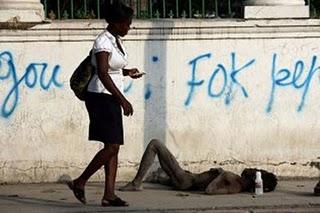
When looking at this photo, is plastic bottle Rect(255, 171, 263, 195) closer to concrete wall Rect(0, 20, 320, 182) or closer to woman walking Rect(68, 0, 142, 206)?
concrete wall Rect(0, 20, 320, 182)

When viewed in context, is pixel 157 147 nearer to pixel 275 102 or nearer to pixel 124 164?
pixel 124 164

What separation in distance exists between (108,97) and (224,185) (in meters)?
1.94

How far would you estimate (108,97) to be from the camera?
780 cm

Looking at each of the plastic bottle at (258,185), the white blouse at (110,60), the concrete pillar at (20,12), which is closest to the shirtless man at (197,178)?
the plastic bottle at (258,185)

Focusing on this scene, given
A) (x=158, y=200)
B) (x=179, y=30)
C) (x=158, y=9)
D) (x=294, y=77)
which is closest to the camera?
(x=158, y=200)

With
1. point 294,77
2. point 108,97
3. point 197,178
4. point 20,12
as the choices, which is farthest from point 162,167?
point 20,12

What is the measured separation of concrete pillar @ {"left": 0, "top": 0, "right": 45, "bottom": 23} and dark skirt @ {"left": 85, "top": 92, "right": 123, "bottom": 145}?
2.43 meters

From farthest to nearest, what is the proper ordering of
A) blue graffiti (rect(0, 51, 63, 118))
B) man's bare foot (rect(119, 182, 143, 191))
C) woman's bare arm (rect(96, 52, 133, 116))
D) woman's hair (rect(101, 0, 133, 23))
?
blue graffiti (rect(0, 51, 63, 118))
man's bare foot (rect(119, 182, 143, 191))
woman's hair (rect(101, 0, 133, 23))
woman's bare arm (rect(96, 52, 133, 116))

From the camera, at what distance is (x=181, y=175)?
934 cm

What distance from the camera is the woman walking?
25.4ft

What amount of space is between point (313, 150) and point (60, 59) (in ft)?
10.4

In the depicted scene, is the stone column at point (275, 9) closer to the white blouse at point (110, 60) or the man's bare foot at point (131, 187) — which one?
the man's bare foot at point (131, 187)

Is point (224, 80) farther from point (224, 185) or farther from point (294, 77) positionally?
point (224, 185)

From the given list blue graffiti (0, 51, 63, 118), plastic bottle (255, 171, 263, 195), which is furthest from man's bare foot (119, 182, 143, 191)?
blue graffiti (0, 51, 63, 118)
